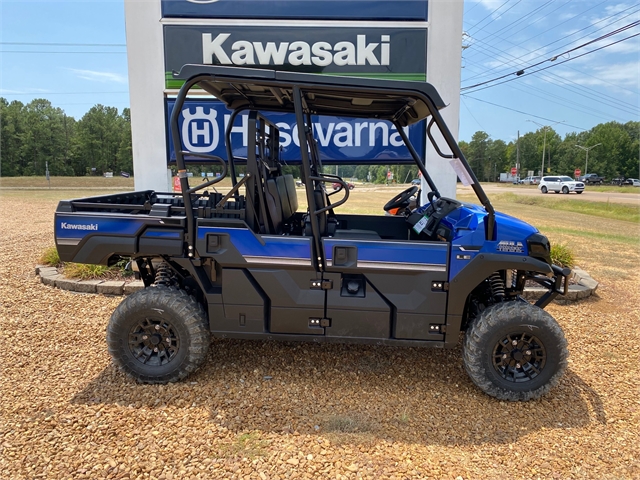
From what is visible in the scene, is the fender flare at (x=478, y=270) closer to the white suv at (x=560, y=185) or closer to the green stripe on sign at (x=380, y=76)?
the green stripe on sign at (x=380, y=76)

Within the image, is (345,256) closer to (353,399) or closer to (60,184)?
(353,399)

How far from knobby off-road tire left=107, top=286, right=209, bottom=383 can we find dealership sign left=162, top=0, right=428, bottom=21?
167 inches

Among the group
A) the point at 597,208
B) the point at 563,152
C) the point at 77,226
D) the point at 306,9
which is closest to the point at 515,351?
the point at 77,226

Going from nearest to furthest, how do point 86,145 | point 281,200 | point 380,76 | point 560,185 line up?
point 281,200 < point 380,76 < point 560,185 < point 86,145

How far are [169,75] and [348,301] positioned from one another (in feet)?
14.5

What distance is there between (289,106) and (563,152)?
89873mm

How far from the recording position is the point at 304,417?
9.25ft

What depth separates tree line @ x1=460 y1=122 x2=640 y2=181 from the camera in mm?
69562

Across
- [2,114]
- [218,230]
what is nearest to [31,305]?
[218,230]

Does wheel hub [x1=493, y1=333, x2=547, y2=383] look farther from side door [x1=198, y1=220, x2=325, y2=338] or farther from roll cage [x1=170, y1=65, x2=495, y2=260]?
side door [x1=198, y1=220, x2=325, y2=338]

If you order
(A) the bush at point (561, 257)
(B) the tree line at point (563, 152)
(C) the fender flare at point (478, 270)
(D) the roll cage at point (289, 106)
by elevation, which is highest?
(B) the tree line at point (563, 152)

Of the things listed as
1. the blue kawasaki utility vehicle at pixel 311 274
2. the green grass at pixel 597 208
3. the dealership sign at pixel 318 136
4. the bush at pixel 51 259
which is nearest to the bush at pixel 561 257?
the dealership sign at pixel 318 136

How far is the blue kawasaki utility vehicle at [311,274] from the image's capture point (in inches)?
118

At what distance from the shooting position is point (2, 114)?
177 ft
